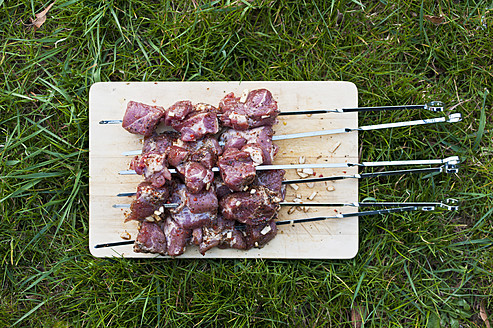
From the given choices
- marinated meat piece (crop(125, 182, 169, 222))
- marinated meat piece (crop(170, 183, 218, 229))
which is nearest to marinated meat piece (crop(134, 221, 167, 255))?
marinated meat piece (crop(125, 182, 169, 222))

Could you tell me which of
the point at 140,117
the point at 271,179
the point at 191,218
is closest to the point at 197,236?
the point at 191,218

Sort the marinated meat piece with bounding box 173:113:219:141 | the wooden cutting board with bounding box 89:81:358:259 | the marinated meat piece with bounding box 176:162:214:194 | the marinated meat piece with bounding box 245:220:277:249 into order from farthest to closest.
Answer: the wooden cutting board with bounding box 89:81:358:259 → the marinated meat piece with bounding box 245:220:277:249 → the marinated meat piece with bounding box 173:113:219:141 → the marinated meat piece with bounding box 176:162:214:194

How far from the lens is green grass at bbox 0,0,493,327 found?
4012 millimetres

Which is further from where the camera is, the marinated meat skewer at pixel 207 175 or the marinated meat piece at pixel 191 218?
the marinated meat piece at pixel 191 218

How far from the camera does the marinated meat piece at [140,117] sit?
3652 millimetres

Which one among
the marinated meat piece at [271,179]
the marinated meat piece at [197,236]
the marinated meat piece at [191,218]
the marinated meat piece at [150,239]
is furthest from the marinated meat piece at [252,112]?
the marinated meat piece at [150,239]

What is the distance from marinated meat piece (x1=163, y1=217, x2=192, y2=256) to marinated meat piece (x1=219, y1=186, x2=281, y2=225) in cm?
47

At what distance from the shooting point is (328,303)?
4.03 metres

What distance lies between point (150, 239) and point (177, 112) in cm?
130

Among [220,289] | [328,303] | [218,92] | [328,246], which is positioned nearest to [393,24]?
[218,92]

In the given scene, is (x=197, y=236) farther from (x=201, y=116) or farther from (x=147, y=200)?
(x=201, y=116)

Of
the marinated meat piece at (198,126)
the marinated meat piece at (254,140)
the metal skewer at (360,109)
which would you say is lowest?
the marinated meat piece at (254,140)

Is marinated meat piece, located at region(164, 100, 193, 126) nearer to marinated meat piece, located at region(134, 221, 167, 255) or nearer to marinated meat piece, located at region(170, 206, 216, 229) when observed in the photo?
marinated meat piece, located at region(170, 206, 216, 229)

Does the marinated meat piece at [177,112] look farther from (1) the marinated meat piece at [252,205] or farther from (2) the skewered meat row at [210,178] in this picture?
(1) the marinated meat piece at [252,205]
